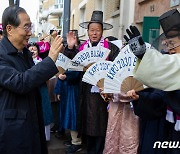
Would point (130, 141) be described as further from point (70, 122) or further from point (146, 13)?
point (146, 13)

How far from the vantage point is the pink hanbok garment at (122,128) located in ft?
10.0

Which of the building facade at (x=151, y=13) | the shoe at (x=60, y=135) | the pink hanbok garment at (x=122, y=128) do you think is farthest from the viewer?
the building facade at (x=151, y=13)

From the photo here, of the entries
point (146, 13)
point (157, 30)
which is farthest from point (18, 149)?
point (146, 13)

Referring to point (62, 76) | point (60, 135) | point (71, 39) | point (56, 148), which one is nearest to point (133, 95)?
point (71, 39)

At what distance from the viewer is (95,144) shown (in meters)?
3.84

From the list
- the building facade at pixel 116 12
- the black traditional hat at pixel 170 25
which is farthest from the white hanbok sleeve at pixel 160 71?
the building facade at pixel 116 12

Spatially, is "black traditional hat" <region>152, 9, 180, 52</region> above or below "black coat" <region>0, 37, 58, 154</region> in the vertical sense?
above

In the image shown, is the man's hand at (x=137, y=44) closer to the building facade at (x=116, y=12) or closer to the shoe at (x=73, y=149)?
the shoe at (x=73, y=149)

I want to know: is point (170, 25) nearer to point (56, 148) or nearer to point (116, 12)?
point (56, 148)

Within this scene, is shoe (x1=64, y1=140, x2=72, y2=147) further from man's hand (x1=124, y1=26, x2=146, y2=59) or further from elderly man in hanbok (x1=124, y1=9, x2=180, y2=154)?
man's hand (x1=124, y1=26, x2=146, y2=59)

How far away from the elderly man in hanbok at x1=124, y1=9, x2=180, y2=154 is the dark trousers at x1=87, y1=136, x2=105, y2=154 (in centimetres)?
181

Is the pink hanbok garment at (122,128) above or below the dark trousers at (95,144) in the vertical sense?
above

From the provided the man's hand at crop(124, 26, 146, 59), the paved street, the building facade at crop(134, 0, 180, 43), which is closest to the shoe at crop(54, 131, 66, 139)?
the paved street

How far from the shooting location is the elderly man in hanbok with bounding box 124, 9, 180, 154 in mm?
1599
